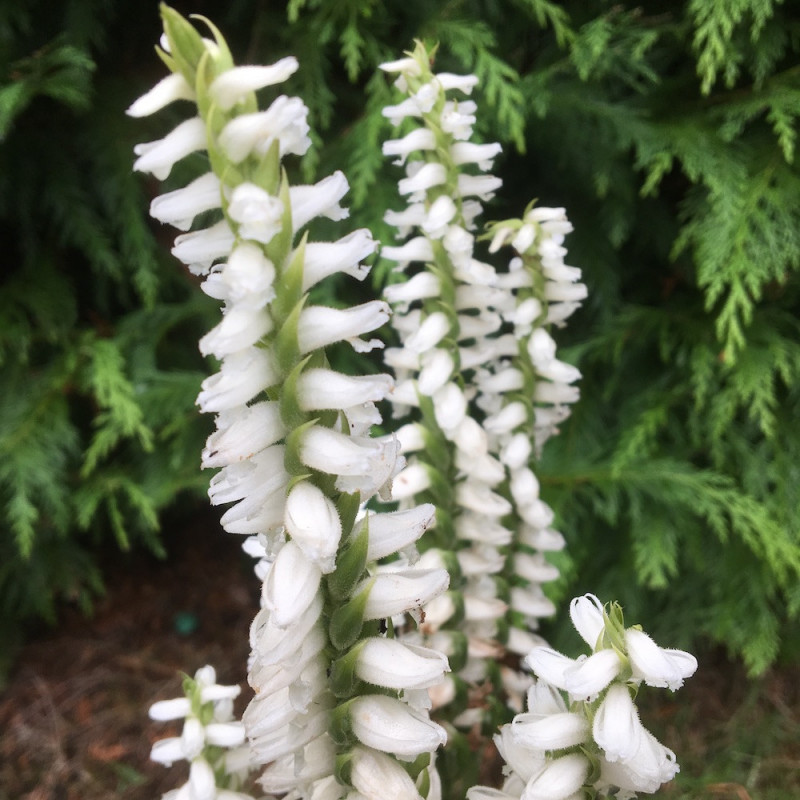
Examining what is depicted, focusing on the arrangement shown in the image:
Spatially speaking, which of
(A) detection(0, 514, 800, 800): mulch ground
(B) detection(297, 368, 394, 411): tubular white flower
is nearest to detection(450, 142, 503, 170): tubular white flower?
(B) detection(297, 368, 394, 411): tubular white flower

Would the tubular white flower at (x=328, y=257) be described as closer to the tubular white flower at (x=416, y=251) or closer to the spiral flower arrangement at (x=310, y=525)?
the spiral flower arrangement at (x=310, y=525)

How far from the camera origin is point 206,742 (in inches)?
25.6

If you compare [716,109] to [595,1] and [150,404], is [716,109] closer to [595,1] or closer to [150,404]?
[595,1]

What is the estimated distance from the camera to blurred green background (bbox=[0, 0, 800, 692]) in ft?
4.09

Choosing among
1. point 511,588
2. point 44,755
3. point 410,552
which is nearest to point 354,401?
point 410,552

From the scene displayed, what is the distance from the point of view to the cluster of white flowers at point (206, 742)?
632 millimetres

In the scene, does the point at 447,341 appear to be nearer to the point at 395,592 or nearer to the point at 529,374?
the point at 529,374

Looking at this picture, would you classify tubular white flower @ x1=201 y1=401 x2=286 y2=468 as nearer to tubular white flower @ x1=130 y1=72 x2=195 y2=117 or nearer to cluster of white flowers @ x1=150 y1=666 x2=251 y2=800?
tubular white flower @ x1=130 y1=72 x2=195 y2=117

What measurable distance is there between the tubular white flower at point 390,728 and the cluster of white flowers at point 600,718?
2.8 inches

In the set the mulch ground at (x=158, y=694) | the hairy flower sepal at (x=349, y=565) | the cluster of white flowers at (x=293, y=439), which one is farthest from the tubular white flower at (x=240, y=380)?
the mulch ground at (x=158, y=694)

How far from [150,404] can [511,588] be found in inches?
35.4

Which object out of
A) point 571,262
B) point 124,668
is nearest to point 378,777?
point 571,262

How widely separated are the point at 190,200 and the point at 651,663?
0.42 metres

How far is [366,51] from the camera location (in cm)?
137
